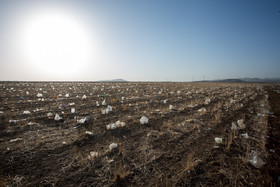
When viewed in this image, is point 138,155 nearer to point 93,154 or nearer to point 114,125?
point 93,154

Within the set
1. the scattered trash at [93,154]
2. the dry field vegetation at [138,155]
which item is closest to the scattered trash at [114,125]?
the dry field vegetation at [138,155]

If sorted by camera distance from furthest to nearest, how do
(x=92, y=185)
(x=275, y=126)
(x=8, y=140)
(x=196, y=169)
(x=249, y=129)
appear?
(x=275, y=126), (x=249, y=129), (x=8, y=140), (x=196, y=169), (x=92, y=185)

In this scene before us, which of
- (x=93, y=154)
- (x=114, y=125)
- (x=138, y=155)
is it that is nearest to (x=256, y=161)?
(x=138, y=155)

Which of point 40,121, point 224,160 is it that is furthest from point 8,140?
point 224,160

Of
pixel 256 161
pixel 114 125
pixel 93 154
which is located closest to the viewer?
pixel 256 161

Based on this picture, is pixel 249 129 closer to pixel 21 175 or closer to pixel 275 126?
pixel 275 126

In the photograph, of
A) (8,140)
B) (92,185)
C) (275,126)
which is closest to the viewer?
(92,185)

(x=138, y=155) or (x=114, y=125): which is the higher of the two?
(x=114, y=125)

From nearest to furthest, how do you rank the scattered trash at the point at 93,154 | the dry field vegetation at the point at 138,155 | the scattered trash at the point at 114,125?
the dry field vegetation at the point at 138,155
the scattered trash at the point at 93,154
the scattered trash at the point at 114,125

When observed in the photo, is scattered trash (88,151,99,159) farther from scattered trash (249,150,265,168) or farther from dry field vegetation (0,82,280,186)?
scattered trash (249,150,265,168)

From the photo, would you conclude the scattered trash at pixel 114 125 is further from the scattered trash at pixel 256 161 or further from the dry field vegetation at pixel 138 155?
the scattered trash at pixel 256 161

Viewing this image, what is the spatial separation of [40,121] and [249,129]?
745cm

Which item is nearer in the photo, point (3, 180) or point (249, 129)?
point (3, 180)

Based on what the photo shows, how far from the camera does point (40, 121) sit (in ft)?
16.0
